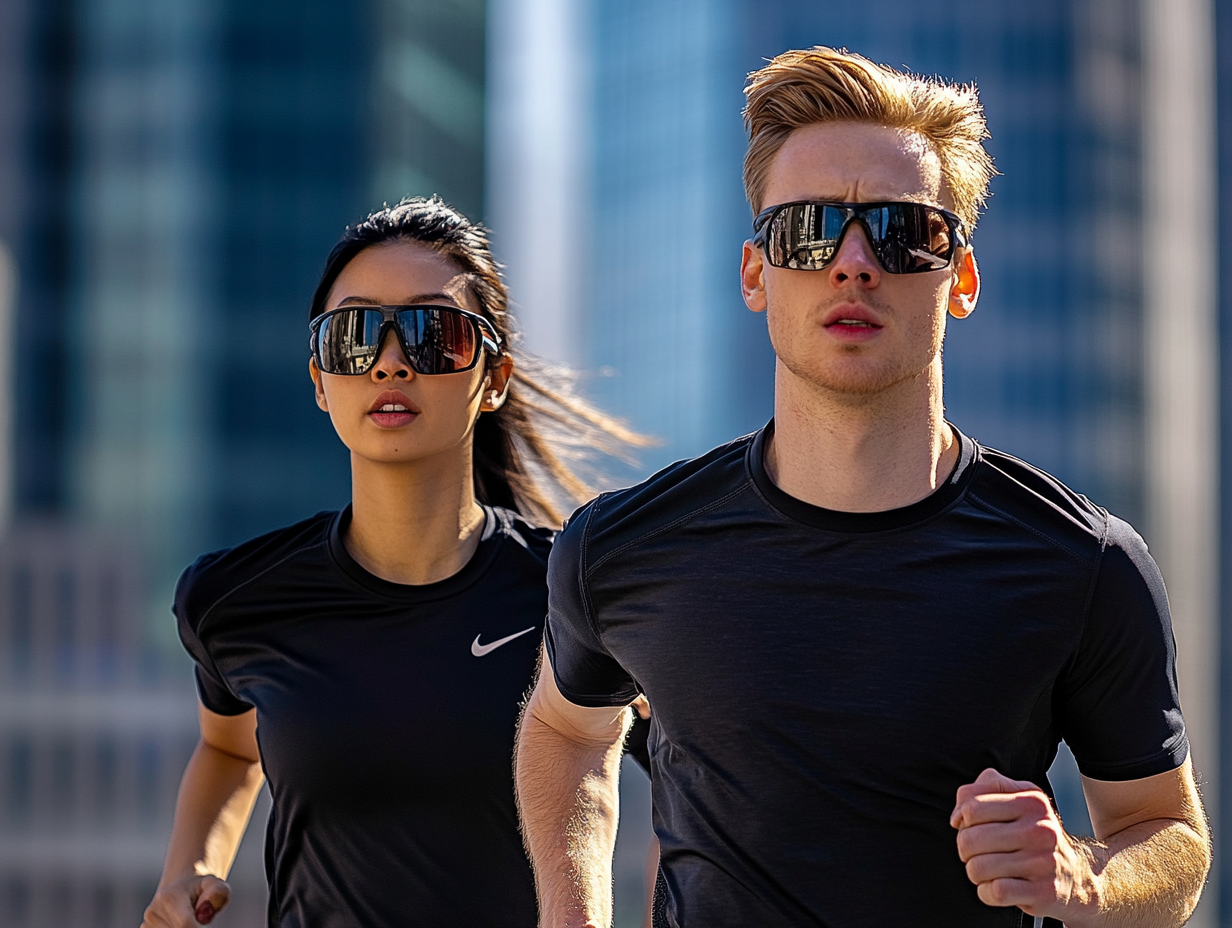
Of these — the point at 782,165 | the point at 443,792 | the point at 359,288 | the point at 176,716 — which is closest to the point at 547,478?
the point at 359,288

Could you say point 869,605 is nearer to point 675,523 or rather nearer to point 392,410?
point 675,523

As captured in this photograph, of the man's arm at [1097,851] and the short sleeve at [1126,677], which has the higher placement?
the short sleeve at [1126,677]

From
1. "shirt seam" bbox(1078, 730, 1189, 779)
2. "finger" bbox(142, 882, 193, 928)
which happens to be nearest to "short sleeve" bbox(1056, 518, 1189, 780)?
"shirt seam" bbox(1078, 730, 1189, 779)

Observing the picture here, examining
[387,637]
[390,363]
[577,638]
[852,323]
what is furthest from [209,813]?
[852,323]

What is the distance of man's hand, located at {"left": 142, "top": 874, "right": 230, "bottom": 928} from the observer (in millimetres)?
4680

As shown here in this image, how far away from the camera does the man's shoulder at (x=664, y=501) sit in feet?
11.7

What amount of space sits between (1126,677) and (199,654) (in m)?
2.73

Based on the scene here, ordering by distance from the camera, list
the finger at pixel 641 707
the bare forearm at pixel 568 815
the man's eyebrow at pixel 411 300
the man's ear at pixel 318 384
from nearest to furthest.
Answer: the bare forearm at pixel 568 815
the finger at pixel 641 707
the man's eyebrow at pixel 411 300
the man's ear at pixel 318 384

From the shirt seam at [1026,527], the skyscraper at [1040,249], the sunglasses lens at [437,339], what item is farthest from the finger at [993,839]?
the skyscraper at [1040,249]

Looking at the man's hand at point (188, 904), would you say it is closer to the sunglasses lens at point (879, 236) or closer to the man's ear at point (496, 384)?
the man's ear at point (496, 384)

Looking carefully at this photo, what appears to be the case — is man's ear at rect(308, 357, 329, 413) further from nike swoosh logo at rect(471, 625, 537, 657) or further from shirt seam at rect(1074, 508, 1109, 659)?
shirt seam at rect(1074, 508, 1109, 659)

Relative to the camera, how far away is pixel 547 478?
5418 mm

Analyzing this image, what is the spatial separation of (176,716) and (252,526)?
7059 mm

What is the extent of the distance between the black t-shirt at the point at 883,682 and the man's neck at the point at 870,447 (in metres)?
0.04
